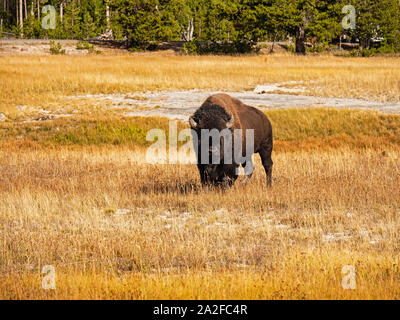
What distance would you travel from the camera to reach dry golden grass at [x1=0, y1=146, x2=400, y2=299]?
662 cm

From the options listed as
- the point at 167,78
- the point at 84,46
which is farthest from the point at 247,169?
the point at 84,46

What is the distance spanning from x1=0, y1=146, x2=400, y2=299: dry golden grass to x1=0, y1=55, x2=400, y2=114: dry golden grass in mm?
15787

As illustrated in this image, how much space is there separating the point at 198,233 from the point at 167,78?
28427mm

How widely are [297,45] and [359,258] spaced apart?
59277mm

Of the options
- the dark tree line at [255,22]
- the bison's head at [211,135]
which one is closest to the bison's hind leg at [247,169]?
the bison's head at [211,135]

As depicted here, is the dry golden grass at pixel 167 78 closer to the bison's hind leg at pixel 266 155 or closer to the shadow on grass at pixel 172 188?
the shadow on grass at pixel 172 188

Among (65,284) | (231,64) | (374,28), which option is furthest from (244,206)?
(374,28)

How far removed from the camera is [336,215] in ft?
34.9

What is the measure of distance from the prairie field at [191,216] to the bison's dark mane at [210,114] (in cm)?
155

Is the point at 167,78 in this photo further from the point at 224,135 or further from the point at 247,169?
the point at 224,135

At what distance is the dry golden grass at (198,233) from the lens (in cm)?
662

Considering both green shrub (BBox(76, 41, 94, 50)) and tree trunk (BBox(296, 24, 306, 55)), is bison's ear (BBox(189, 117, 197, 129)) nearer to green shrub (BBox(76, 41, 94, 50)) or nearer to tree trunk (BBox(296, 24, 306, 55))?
green shrub (BBox(76, 41, 94, 50))

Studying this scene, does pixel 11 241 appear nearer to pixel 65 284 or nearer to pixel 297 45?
pixel 65 284

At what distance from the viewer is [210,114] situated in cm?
1169
